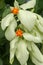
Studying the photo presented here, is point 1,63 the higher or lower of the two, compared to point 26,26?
lower

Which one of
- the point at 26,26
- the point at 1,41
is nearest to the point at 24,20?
the point at 26,26

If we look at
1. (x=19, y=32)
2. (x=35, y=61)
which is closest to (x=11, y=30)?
(x=19, y=32)

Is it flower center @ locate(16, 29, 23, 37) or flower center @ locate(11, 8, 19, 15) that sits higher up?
flower center @ locate(11, 8, 19, 15)

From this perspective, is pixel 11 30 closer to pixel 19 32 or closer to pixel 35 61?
pixel 19 32

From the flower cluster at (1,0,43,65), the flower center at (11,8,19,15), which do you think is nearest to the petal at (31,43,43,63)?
the flower cluster at (1,0,43,65)

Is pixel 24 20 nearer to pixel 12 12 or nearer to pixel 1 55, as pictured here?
pixel 12 12

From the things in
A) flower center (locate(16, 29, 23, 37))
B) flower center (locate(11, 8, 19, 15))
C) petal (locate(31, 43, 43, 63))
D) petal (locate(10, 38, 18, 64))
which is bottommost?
petal (locate(31, 43, 43, 63))

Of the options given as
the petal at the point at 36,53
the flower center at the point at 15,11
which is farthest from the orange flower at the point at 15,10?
the petal at the point at 36,53

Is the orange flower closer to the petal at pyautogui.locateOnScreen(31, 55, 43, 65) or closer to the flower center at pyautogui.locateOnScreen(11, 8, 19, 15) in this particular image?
the flower center at pyautogui.locateOnScreen(11, 8, 19, 15)
